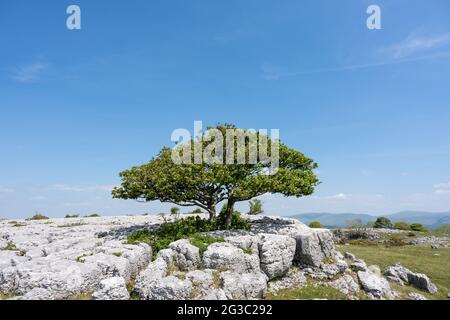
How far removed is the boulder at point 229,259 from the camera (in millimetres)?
20750

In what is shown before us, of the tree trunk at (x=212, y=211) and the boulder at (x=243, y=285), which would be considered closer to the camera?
the boulder at (x=243, y=285)

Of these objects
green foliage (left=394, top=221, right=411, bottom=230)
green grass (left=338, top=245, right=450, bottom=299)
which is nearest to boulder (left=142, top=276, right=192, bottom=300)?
green grass (left=338, top=245, right=450, bottom=299)

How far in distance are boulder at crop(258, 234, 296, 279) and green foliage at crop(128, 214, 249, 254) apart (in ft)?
11.6

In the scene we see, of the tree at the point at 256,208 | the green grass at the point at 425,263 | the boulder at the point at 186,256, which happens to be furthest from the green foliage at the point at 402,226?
the boulder at the point at 186,256

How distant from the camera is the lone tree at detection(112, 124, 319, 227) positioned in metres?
26.7

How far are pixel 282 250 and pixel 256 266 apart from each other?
104 inches

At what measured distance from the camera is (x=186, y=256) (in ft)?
70.0

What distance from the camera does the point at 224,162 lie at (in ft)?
93.7

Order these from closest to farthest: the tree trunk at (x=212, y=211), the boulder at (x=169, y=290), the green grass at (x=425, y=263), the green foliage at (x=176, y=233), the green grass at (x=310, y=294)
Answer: the boulder at (x=169, y=290), the green grass at (x=310, y=294), the green foliage at (x=176, y=233), the green grass at (x=425, y=263), the tree trunk at (x=212, y=211)

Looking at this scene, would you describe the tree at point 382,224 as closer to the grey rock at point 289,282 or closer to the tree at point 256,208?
the tree at point 256,208

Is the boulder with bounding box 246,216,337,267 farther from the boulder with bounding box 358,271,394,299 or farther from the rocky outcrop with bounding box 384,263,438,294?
the rocky outcrop with bounding box 384,263,438,294

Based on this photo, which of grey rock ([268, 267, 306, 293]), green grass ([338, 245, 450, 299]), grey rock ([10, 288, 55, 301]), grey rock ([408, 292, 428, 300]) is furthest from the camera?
green grass ([338, 245, 450, 299])

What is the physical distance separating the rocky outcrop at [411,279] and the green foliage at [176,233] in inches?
509
